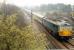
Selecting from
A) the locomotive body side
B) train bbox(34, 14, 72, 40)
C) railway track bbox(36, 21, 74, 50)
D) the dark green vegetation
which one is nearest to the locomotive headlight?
train bbox(34, 14, 72, 40)

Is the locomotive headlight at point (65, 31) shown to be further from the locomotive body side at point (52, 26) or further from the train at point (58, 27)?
the locomotive body side at point (52, 26)

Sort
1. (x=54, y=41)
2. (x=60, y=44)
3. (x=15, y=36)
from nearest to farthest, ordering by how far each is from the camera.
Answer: (x=15, y=36), (x=60, y=44), (x=54, y=41)

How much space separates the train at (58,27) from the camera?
12648mm

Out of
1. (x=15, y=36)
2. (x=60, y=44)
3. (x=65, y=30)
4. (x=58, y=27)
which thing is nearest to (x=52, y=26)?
(x=58, y=27)

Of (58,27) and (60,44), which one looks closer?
(60,44)

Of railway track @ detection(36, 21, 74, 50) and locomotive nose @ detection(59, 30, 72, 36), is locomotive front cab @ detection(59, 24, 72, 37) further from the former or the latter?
railway track @ detection(36, 21, 74, 50)

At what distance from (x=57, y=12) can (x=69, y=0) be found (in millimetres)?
922

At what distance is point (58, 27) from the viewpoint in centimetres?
1305

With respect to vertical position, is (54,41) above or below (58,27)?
below

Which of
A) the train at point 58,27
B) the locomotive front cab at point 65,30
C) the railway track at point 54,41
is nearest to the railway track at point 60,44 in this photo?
the railway track at point 54,41

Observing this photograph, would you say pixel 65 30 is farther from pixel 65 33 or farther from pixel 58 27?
pixel 58 27

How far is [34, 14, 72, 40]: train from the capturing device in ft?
41.5

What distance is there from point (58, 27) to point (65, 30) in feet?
1.33

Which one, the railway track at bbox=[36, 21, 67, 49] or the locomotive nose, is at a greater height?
the locomotive nose
